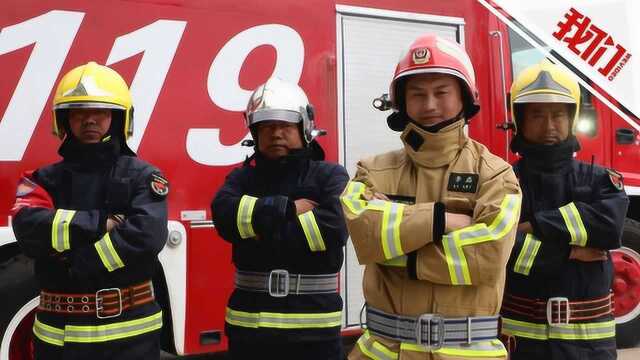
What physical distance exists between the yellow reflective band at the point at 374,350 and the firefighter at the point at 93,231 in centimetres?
97

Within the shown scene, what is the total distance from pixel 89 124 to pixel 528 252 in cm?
193

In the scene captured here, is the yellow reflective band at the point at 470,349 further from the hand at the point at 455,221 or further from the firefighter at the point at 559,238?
the firefighter at the point at 559,238

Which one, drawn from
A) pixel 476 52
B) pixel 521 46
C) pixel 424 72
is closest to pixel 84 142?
pixel 424 72

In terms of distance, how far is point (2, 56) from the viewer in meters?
3.30

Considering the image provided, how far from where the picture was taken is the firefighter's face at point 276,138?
2.96 meters

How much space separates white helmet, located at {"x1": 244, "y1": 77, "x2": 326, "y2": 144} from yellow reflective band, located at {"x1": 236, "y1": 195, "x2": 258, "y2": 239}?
43 cm

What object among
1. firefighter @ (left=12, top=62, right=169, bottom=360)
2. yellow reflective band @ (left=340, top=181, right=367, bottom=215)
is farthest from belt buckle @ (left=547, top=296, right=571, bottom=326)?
firefighter @ (left=12, top=62, right=169, bottom=360)

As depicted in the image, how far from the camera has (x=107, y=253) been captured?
98.3 inches

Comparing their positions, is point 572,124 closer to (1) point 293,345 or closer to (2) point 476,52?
(1) point 293,345

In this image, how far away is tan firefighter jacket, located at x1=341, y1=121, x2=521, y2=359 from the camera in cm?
195

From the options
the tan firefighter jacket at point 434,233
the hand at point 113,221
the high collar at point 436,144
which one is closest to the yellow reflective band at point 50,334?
the hand at point 113,221

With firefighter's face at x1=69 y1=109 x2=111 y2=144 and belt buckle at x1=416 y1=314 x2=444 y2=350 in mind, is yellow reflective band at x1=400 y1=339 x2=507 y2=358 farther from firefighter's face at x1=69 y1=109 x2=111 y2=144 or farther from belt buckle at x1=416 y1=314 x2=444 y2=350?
firefighter's face at x1=69 y1=109 x2=111 y2=144

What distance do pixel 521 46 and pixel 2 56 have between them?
348cm

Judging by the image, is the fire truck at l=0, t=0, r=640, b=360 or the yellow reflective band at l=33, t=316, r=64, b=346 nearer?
the yellow reflective band at l=33, t=316, r=64, b=346
